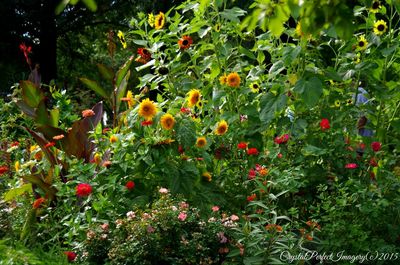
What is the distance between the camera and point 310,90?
3.96 metres

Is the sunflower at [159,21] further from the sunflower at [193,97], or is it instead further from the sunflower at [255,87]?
the sunflower at [255,87]

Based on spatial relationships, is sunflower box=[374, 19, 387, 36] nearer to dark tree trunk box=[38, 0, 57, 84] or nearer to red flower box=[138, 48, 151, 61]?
red flower box=[138, 48, 151, 61]

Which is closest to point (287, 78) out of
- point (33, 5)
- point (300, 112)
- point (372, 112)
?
point (300, 112)

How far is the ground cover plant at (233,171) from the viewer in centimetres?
350

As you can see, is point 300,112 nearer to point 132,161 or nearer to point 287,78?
point 287,78

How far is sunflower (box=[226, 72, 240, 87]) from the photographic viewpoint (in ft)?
13.9

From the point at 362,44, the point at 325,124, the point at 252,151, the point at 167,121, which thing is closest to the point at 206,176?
the point at 252,151

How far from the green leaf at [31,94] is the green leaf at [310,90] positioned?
231 cm

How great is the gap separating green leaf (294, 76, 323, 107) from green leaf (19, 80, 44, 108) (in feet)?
7.58

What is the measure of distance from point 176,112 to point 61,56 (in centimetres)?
1654

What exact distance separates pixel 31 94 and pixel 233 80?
1.92m

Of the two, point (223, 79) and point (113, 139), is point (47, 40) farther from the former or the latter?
point (223, 79)

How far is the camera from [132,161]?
4.16 meters

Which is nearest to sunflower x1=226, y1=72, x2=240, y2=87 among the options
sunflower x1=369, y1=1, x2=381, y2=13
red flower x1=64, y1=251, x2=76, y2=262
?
sunflower x1=369, y1=1, x2=381, y2=13
